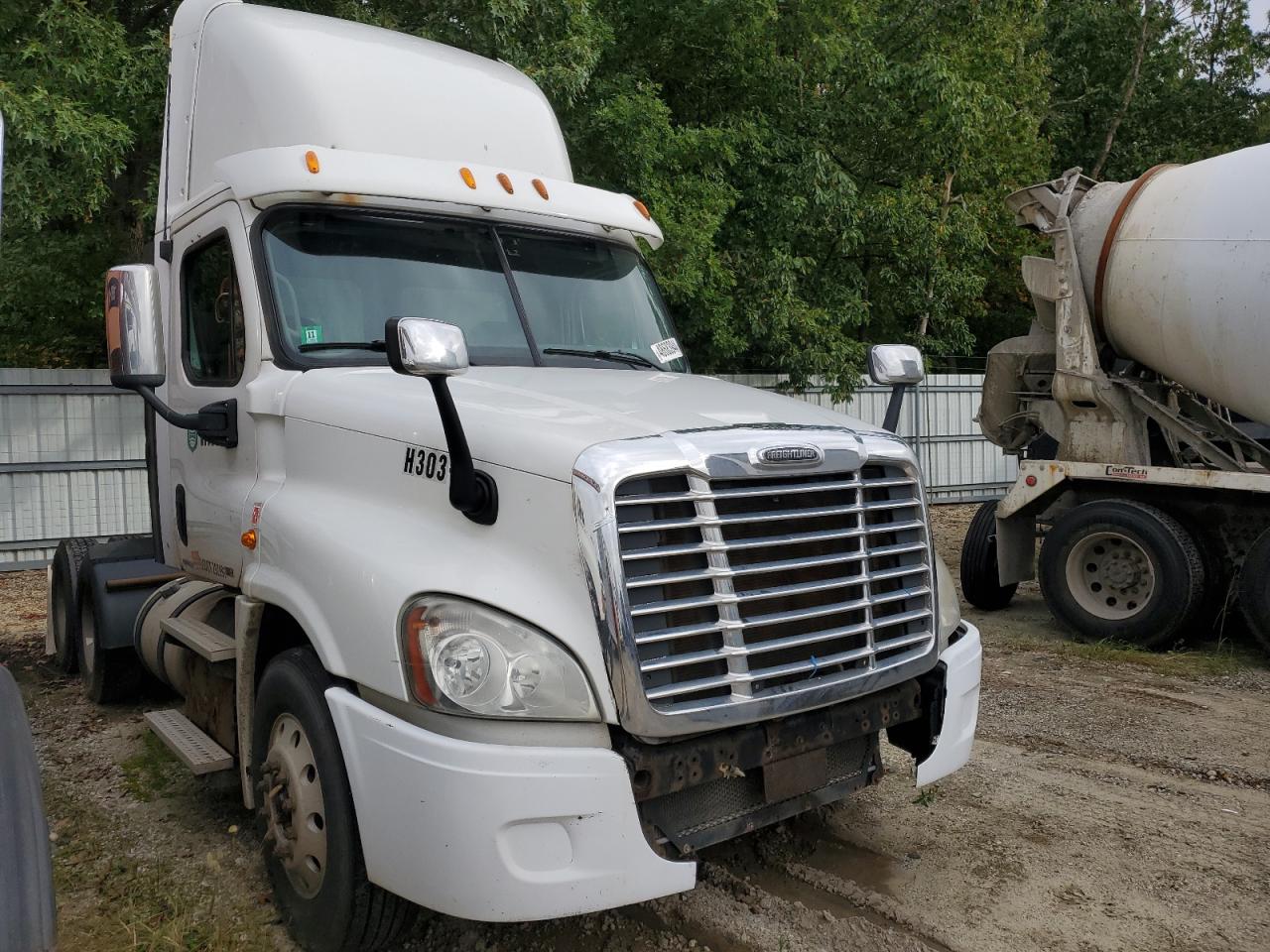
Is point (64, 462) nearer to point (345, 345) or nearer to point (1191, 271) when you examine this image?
point (345, 345)

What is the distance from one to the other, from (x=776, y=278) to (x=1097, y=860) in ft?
36.7

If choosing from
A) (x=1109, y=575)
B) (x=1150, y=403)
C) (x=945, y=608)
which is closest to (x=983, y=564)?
(x=1109, y=575)

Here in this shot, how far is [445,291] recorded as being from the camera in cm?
433

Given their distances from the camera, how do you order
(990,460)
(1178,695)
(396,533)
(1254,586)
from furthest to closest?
(990,460), (1254,586), (1178,695), (396,533)

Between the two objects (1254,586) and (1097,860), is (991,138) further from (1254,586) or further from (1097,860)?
(1097,860)

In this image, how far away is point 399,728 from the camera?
3014 millimetres

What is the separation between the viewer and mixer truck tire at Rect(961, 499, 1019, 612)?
9281 mm

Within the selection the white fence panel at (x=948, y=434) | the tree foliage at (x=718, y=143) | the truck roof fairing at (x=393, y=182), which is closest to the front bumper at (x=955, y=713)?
the truck roof fairing at (x=393, y=182)

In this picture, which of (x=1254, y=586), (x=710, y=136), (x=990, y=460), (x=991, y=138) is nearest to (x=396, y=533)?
(x=1254, y=586)

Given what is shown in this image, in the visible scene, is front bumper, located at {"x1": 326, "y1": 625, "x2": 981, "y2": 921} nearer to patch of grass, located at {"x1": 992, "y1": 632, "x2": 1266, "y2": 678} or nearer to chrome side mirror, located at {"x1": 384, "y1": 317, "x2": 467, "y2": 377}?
chrome side mirror, located at {"x1": 384, "y1": 317, "x2": 467, "y2": 377}

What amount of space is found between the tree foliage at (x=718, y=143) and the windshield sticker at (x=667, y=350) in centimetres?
725

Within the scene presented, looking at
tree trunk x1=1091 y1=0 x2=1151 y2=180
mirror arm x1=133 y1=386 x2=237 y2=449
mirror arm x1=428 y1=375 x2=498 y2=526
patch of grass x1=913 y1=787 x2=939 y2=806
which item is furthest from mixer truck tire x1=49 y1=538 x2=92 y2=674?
tree trunk x1=1091 y1=0 x2=1151 y2=180

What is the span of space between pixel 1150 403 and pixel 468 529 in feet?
21.2

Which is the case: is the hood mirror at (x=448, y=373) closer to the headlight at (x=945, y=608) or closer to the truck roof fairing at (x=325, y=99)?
the headlight at (x=945, y=608)
